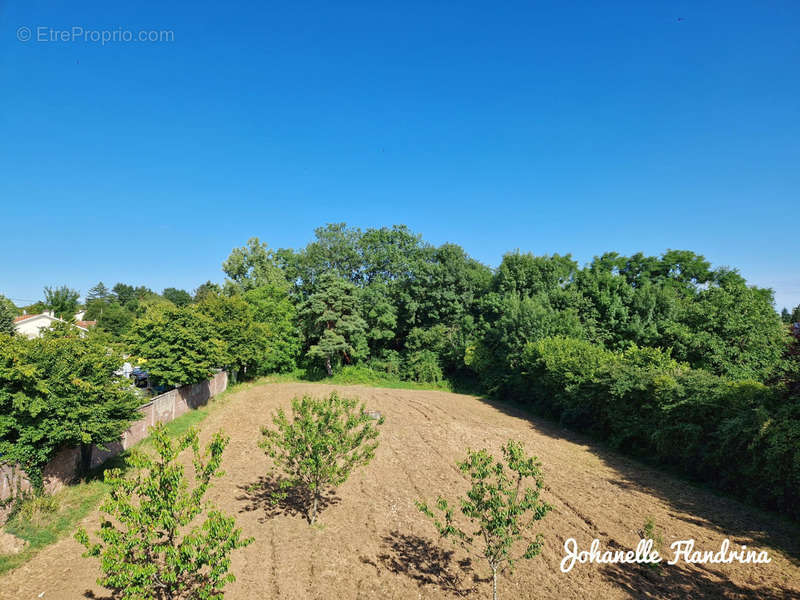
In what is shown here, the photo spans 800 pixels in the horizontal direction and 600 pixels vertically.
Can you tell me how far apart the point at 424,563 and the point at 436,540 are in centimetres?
84

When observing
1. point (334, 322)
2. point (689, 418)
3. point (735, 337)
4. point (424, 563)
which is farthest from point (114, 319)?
point (735, 337)

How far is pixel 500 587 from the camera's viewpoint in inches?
243

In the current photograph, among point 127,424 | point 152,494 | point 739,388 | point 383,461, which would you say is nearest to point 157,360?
point 127,424

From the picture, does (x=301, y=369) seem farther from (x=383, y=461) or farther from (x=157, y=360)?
(x=383, y=461)

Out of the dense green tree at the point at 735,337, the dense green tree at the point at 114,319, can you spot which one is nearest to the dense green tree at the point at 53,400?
the dense green tree at the point at 735,337

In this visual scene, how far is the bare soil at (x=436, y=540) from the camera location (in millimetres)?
6195

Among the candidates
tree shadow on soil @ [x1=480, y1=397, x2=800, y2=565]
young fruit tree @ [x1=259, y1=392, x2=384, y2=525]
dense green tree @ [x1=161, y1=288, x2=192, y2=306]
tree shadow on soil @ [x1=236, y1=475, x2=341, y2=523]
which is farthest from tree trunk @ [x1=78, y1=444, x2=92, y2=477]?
dense green tree @ [x1=161, y1=288, x2=192, y2=306]

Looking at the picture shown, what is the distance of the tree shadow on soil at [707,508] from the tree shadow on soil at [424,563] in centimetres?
531

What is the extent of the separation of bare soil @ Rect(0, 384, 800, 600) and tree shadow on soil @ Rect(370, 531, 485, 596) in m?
0.02

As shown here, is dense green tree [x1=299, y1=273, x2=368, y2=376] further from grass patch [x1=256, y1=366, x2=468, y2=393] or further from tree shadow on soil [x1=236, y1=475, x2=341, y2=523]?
tree shadow on soil [x1=236, y1=475, x2=341, y2=523]

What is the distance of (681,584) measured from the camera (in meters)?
6.32

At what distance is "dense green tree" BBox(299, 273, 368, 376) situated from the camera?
1155 inches

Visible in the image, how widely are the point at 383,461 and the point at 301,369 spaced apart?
73.4 ft

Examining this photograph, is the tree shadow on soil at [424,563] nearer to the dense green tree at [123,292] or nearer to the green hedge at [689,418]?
the green hedge at [689,418]
